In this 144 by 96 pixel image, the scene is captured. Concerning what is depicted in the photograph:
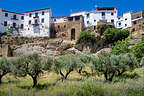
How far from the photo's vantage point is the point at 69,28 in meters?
48.3

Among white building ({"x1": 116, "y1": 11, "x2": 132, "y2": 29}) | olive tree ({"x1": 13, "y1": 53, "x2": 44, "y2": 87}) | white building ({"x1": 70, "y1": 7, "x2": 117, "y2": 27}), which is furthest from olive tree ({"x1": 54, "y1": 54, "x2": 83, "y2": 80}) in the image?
white building ({"x1": 116, "y1": 11, "x2": 132, "y2": 29})

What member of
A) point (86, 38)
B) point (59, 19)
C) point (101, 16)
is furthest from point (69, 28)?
point (101, 16)

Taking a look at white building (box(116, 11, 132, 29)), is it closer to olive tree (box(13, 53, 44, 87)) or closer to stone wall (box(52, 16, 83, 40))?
stone wall (box(52, 16, 83, 40))

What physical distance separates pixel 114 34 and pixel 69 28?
1470 cm

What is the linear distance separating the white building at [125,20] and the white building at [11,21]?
33.8m

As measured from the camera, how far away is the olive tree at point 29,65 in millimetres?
17188

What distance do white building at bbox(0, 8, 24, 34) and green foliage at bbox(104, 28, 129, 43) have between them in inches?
1170

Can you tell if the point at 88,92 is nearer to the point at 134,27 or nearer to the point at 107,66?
the point at 107,66

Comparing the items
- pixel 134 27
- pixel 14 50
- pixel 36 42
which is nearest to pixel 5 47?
pixel 14 50

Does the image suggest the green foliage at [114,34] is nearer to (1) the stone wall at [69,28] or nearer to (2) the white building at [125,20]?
(2) the white building at [125,20]

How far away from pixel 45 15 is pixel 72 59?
3189cm

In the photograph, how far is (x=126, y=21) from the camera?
159 feet

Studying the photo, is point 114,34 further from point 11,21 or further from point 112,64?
point 11,21

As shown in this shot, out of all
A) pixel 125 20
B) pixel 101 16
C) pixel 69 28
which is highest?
pixel 101 16
